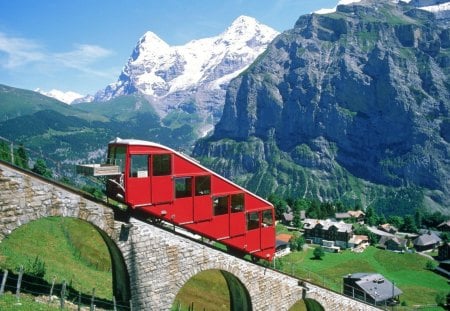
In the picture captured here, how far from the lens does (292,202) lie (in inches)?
7042

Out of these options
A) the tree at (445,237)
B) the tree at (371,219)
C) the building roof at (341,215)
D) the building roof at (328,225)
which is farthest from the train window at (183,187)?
the building roof at (341,215)

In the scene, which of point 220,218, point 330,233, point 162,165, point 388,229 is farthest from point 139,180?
point 388,229

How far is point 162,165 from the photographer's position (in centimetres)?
2356

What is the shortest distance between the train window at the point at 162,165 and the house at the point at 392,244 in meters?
118

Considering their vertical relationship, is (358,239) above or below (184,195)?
below

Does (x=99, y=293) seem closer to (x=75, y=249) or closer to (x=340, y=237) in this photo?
(x=75, y=249)

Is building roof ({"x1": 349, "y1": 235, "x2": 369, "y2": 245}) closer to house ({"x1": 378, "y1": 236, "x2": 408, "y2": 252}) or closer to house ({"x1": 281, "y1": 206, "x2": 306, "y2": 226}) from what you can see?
house ({"x1": 378, "y1": 236, "x2": 408, "y2": 252})

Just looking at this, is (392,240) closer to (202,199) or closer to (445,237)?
(445,237)

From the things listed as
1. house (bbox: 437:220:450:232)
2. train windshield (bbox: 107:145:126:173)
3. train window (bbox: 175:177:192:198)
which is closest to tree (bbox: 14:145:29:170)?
train windshield (bbox: 107:145:126:173)

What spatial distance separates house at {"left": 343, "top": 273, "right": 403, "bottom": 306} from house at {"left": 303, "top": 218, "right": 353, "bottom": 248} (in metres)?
43.9

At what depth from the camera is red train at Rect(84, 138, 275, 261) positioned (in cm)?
2217

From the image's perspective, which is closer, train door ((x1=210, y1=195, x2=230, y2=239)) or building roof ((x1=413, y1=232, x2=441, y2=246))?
train door ((x1=210, y1=195, x2=230, y2=239))

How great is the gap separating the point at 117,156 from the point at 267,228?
12.8m

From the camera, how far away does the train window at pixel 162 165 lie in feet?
76.1
